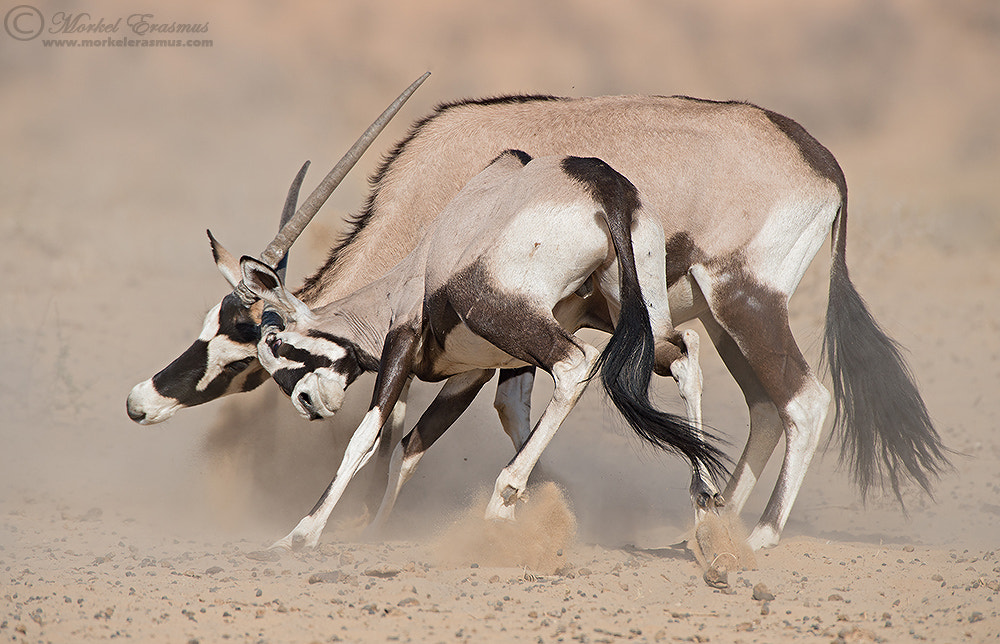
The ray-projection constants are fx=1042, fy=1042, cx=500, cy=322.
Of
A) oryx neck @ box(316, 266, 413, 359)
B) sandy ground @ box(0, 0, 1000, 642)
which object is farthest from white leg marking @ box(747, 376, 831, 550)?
oryx neck @ box(316, 266, 413, 359)

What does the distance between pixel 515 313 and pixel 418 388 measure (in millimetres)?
3128

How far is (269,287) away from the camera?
487 centimetres

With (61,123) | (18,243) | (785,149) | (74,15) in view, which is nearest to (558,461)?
(785,149)

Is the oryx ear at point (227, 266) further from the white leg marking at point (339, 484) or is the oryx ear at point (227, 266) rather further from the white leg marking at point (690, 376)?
the white leg marking at point (690, 376)

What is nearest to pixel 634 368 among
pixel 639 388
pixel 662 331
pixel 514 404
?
pixel 639 388

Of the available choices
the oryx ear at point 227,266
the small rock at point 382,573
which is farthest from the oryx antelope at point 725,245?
the small rock at point 382,573

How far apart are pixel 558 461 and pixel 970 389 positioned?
3.91m

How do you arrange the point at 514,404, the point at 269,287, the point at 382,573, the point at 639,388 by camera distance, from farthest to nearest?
the point at 514,404 < the point at 269,287 < the point at 639,388 < the point at 382,573

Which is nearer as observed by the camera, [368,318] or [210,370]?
[368,318]

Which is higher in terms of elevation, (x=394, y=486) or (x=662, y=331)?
(x=662, y=331)

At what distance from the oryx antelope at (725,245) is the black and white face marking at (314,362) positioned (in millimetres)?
481

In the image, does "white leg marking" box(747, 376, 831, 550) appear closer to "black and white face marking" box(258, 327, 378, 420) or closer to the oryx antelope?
the oryx antelope

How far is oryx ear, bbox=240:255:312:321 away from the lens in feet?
15.3

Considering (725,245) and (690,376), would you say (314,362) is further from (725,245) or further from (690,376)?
(725,245)
